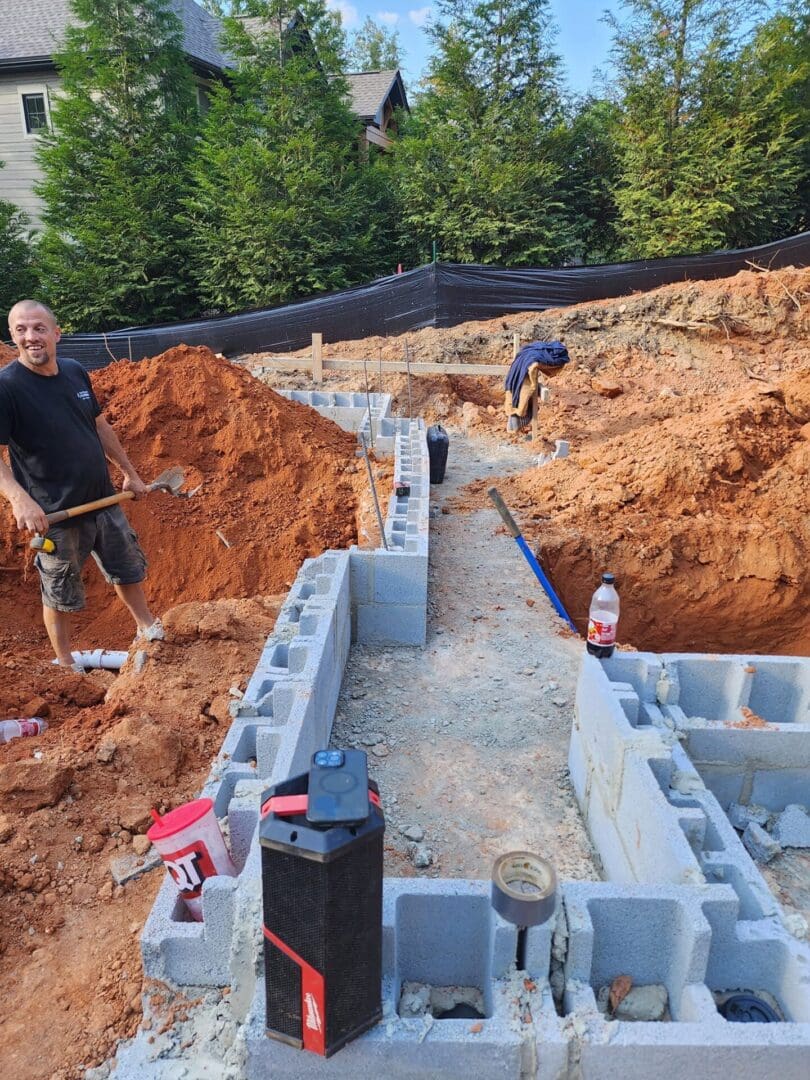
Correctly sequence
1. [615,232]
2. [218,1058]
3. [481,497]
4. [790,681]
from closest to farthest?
[218,1058]
[790,681]
[481,497]
[615,232]

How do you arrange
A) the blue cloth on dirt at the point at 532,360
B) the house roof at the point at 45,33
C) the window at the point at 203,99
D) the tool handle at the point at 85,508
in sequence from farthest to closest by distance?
1. the window at the point at 203,99
2. the house roof at the point at 45,33
3. the blue cloth on dirt at the point at 532,360
4. the tool handle at the point at 85,508

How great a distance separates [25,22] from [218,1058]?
25.5 meters

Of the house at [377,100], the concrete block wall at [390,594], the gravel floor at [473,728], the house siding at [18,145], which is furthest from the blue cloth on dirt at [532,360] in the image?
the house at [377,100]

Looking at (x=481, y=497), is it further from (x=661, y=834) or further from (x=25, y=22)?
(x=25, y=22)

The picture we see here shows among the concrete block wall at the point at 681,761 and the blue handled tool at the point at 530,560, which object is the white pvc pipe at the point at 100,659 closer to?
the blue handled tool at the point at 530,560

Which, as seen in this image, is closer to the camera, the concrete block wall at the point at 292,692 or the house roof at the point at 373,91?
the concrete block wall at the point at 292,692

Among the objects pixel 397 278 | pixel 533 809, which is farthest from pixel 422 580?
pixel 397 278

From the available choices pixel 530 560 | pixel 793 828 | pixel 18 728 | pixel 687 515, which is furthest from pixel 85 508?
pixel 687 515

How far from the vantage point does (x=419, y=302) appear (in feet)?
47.6

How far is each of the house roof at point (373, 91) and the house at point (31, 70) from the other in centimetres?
319

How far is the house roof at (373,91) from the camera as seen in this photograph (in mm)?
22625

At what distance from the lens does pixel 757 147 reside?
17141mm

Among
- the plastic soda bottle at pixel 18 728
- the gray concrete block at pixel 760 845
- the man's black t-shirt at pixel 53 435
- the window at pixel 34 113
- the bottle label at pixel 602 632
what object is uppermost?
the window at pixel 34 113

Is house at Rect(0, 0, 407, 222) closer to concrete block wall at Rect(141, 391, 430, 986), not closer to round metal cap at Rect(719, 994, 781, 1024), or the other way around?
concrete block wall at Rect(141, 391, 430, 986)
